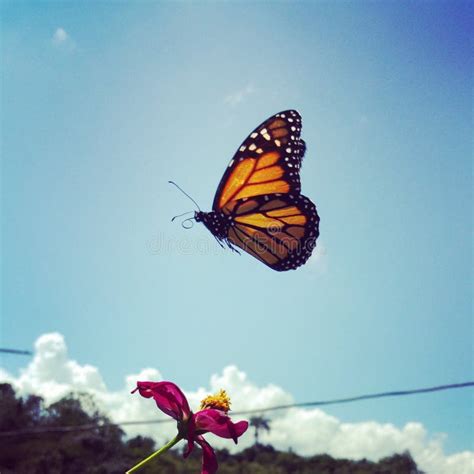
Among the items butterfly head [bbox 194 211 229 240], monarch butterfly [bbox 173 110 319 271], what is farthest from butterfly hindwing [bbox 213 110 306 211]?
butterfly head [bbox 194 211 229 240]

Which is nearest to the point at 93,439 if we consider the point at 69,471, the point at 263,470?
the point at 69,471

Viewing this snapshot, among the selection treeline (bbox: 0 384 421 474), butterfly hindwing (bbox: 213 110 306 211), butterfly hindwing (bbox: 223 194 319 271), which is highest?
butterfly hindwing (bbox: 213 110 306 211)

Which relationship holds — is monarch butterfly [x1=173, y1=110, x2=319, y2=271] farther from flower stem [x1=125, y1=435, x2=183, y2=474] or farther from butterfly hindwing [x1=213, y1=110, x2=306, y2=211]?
flower stem [x1=125, y1=435, x2=183, y2=474]

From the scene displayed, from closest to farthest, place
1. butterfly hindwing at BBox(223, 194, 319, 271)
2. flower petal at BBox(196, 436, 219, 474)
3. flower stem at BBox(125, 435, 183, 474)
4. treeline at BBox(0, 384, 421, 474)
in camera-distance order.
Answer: flower stem at BBox(125, 435, 183, 474), flower petal at BBox(196, 436, 219, 474), butterfly hindwing at BBox(223, 194, 319, 271), treeline at BBox(0, 384, 421, 474)

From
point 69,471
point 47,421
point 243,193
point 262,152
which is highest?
point 262,152

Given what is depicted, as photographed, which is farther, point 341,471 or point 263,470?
point 263,470

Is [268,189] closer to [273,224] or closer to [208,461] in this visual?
[273,224]

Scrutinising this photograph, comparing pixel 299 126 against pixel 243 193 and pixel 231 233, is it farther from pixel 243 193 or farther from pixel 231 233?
pixel 231 233
